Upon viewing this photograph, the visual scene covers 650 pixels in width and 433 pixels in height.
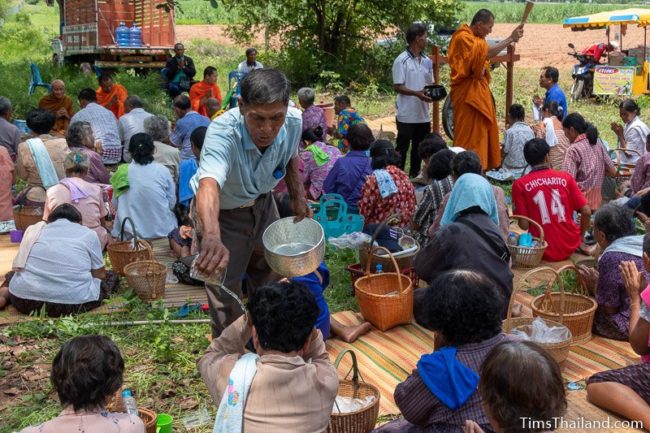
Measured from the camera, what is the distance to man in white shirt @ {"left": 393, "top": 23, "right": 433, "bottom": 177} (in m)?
7.90

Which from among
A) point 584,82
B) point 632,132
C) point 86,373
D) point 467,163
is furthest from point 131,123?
point 584,82

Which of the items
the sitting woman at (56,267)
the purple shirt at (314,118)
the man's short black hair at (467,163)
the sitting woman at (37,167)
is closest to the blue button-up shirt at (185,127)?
the purple shirt at (314,118)

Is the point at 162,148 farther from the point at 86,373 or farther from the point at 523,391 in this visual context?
the point at 523,391

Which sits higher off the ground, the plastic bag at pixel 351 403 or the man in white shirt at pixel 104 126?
the man in white shirt at pixel 104 126

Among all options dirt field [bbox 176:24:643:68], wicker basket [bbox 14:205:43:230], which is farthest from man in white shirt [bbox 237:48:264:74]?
dirt field [bbox 176:24:643:68]

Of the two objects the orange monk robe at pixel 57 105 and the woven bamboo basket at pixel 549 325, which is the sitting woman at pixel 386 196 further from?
the orange monk robe at pixel 57 105

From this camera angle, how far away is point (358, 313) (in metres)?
4.84

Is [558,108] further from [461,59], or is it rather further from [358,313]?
[358,313]

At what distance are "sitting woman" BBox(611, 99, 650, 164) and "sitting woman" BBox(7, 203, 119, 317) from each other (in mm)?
5481

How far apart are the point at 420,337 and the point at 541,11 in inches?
1497

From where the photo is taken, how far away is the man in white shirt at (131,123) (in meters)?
8.68

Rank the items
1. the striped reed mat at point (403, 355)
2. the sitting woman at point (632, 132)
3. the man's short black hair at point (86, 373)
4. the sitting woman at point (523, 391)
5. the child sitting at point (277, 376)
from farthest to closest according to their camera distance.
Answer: the sitting woman at point (632, 132) < the striped reed mat at point (403, 355) < the man's short black hair at point (86, 373) < the child sitting at point (277, 376) < the sitting woman at point (523, 391)

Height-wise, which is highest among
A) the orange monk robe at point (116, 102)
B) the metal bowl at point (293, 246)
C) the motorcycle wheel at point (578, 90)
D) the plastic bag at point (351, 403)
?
the motorcycle wheel at point (578, 90)

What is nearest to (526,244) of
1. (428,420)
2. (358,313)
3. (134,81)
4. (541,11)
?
→ (358,313)
